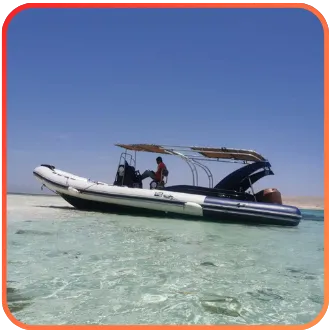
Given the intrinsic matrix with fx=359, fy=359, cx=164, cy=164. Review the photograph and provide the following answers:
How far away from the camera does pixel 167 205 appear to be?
8.32 metres

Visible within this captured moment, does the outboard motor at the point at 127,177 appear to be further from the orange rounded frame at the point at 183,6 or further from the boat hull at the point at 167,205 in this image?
the orange rounded frame at the point at 183,6

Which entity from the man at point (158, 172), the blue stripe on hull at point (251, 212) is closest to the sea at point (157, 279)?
the blue stripe on hull at point (251, 212)

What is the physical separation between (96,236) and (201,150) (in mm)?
4008

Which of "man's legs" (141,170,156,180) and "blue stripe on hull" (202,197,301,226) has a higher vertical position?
"man's legs" (141,170,156,180)

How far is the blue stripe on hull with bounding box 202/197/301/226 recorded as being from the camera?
7.93 meters

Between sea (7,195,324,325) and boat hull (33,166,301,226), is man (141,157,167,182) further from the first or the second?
sea (7,195,324,325)

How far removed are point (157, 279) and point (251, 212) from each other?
16.7 feet

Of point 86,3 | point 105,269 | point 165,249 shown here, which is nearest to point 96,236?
point 165,249

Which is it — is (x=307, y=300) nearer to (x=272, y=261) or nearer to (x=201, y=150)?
(x=272, y=261)

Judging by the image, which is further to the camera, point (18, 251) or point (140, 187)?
point (140, 187)

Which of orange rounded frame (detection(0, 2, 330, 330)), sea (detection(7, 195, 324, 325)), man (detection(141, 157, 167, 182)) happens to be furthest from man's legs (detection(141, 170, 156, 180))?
orange rounded frame (detection(0, 2, 330, 330))

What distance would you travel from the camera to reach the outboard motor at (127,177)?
9.22m

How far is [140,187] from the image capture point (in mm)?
9258

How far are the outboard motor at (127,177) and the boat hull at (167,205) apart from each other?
1.56ft
